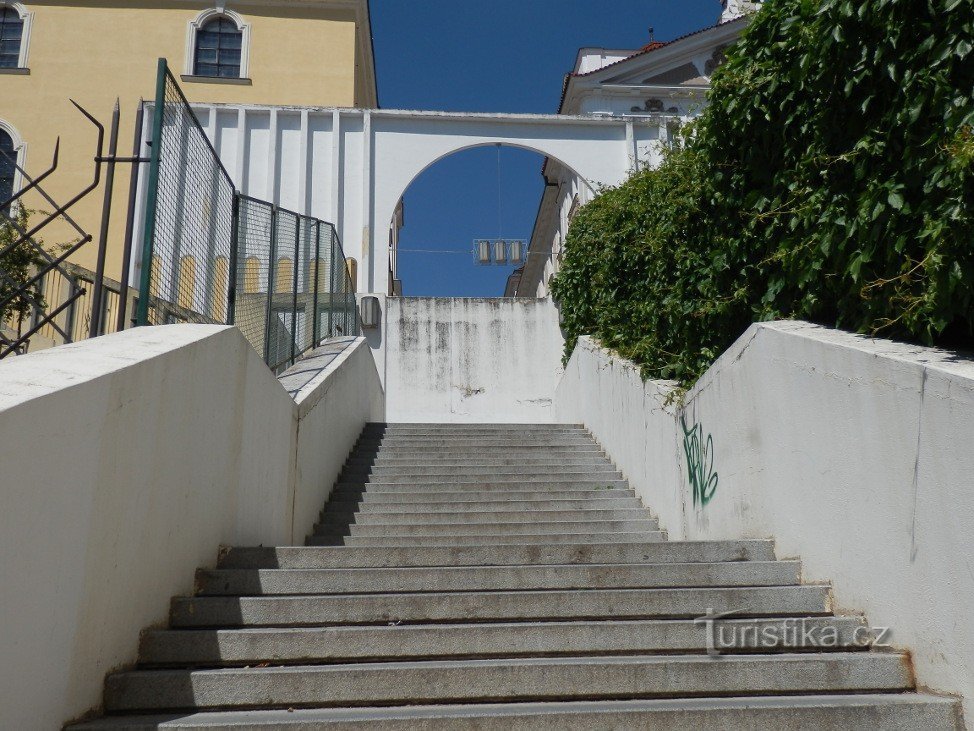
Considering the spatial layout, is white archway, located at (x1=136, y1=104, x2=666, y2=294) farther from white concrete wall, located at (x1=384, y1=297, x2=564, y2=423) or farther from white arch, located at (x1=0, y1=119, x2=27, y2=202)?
white arch, located at (x1=0, y1=119, x2=27, y2=202)

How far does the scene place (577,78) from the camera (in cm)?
2330

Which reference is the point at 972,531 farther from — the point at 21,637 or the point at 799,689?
the point at 21,637

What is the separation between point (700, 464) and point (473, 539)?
1701mm

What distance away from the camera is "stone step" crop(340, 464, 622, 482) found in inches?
317

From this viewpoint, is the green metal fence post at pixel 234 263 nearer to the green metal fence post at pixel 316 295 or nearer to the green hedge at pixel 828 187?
the green metal fence post at pixel 316 295

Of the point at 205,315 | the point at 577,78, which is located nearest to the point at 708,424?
the point at 205,315

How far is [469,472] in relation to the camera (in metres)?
8.16

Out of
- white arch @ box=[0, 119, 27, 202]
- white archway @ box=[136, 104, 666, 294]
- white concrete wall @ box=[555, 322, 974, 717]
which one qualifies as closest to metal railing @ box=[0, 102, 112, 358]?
white concrete wall @ box=[555, 322, 974, 717]

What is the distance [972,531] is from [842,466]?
982mm

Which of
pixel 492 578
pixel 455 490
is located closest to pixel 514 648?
pixel 492 578

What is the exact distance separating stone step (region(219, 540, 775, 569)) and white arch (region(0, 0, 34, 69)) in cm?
2188

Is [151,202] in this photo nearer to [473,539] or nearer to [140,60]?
[473,539]

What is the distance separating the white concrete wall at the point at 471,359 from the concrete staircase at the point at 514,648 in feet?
37.4

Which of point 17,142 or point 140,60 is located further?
point 140,60
